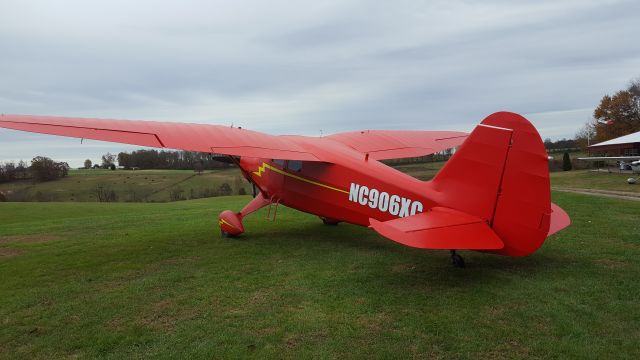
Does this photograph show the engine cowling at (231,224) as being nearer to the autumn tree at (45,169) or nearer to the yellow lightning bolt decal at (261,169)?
the yellow lightning bolt decal at (261,169)

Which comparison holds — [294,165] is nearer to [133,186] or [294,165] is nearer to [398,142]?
[398,142]

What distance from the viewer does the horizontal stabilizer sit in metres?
4.91

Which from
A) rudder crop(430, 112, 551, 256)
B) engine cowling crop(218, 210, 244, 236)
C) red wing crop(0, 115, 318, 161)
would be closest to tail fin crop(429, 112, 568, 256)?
rudder crop(430, 112, 551, 256)

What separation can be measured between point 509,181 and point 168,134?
5724 mm

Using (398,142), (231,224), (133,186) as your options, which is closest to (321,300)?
(231,224)

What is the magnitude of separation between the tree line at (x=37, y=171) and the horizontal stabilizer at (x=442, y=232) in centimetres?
5442

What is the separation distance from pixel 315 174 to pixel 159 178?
45045 mm

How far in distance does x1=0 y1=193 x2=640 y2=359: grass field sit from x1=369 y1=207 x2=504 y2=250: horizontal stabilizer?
0.66 meters

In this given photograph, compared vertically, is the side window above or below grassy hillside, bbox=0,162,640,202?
above

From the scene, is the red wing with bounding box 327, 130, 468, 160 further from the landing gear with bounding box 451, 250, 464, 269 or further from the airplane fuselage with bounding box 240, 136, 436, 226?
the landing gear with bounding box 451, 250, 464, 269

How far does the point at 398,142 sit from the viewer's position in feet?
35.7

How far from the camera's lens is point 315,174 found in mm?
8438

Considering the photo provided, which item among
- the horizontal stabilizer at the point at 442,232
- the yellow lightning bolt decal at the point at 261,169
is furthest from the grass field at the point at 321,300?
the yellow lightning bolt decal at the point at 261,169

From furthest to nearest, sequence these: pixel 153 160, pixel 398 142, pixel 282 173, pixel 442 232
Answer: pixel 153 160 < pixel 398 142 < pixel 282 173 < pixel 442 232
